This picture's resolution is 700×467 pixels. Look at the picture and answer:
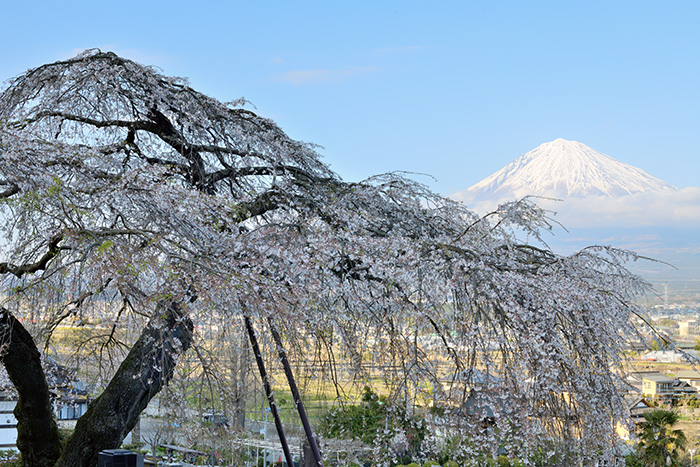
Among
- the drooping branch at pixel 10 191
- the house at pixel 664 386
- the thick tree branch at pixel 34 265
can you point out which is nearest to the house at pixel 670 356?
the thick tree branch at pixel 34 265

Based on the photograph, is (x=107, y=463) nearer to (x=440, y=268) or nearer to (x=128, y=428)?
(x=128, y=428)

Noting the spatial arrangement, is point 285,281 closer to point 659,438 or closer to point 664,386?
point 659,438

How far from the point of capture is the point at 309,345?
3.93 metres

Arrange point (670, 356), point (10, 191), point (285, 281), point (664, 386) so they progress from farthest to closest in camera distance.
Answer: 1. point (664, 386)
2. point (10, 191)
3. point (670, 356)
4. point (285, 281)

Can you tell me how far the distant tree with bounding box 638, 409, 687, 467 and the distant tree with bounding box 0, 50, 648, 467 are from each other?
526 inches

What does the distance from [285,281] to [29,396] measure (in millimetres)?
2803

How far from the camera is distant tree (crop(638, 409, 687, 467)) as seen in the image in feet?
53.1

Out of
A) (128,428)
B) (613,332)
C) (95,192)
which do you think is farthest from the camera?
(128,428)

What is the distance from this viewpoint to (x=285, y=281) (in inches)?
147

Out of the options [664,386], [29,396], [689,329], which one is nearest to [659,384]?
[664,386]

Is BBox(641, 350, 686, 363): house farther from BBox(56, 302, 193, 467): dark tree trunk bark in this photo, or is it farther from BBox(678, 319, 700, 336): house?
BBox(678, 319, 700, 336): house

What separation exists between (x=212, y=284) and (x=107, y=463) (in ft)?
5.02

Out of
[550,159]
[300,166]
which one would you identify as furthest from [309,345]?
[550,159]

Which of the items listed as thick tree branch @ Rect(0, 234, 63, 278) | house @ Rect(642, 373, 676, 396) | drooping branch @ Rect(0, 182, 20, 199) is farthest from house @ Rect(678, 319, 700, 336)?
drooping branch @ Rect(0, 182, 20, 199)
